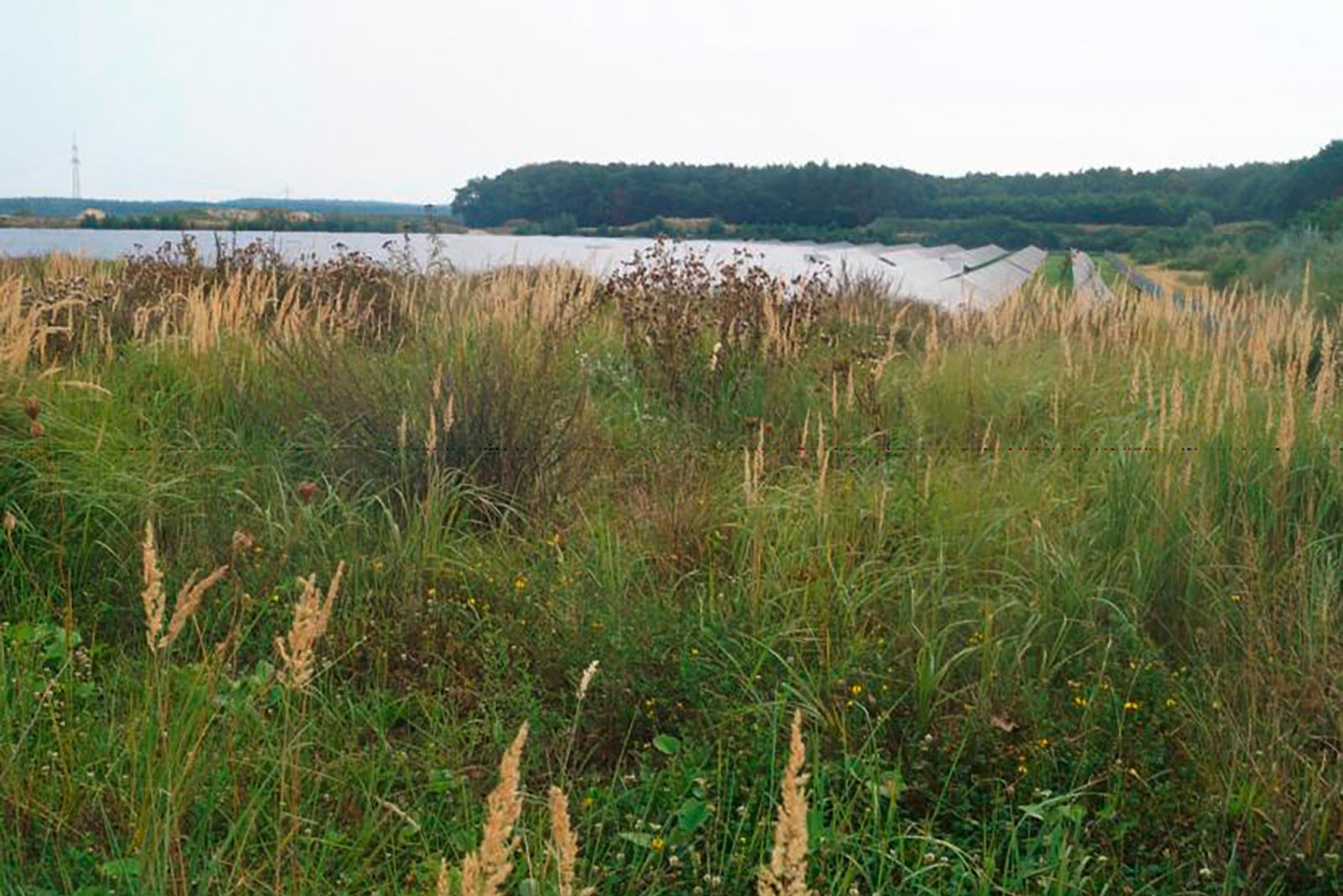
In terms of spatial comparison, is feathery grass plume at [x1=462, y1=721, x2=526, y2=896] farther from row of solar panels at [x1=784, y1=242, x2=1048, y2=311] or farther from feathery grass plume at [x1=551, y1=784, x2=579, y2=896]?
row of solar panels at [x1=784, y1=242, x2=1048, y2=311]

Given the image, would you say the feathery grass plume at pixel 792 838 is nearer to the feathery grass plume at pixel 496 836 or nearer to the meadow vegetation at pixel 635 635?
the meadow vegetation at pixel 635 635

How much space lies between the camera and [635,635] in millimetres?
3580

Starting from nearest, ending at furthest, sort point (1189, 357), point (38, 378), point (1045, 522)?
point (1045, 522) < point (38, 378) < point (1189, 357)

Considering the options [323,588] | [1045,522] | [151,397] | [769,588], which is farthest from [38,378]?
[1045,522]

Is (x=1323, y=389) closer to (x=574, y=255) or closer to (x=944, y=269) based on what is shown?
(x=574, y=255)

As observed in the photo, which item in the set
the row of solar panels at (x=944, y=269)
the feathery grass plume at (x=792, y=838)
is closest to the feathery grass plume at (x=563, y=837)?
the feathery grass plume at (x=792, y=838)

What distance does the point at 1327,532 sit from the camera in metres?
4.27

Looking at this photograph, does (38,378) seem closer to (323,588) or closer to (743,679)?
(323,588)

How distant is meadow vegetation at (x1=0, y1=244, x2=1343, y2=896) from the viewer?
2668 mm

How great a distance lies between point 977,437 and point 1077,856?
12.1ft

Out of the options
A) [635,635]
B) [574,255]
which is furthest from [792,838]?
[574,255]

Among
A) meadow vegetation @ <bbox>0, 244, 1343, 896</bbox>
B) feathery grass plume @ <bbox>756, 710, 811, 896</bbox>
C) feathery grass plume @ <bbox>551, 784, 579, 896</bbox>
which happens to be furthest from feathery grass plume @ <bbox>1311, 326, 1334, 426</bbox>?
feathery grass plume @ <bbox>551, 784, 579, 896</bbox>

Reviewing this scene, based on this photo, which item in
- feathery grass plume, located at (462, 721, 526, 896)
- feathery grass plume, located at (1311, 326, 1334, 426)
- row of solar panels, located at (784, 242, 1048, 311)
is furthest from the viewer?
row of solar panels, located at (784, 242, 1048, 311)

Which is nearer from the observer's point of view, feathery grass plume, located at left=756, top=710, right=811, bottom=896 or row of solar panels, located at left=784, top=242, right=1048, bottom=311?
feathery grass plume, located at left=756, top=710, right=811, bottom=896
